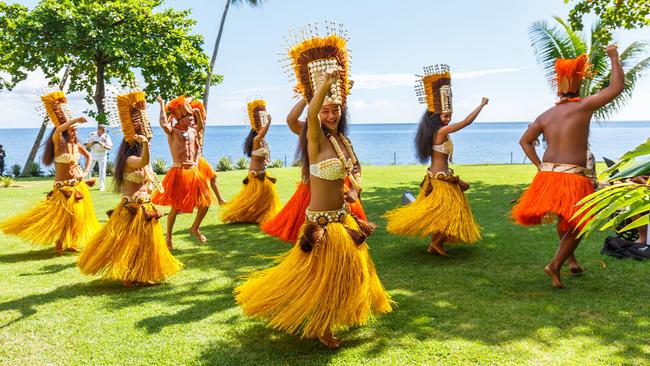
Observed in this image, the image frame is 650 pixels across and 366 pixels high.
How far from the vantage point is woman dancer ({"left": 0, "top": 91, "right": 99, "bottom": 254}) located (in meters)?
5.70

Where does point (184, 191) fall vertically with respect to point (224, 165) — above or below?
above

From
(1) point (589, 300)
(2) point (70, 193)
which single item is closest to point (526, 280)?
(1) point (589, 300)

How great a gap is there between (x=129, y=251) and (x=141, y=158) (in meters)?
0.84

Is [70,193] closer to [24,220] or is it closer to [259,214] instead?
[24,220]

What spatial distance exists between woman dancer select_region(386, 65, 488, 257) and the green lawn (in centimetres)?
34

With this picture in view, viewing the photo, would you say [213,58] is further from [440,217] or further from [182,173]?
[440,217]

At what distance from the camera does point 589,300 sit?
4.02 metres

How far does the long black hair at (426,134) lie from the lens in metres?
5.44

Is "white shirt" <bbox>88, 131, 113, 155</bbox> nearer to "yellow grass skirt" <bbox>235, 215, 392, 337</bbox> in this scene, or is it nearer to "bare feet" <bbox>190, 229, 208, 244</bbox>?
"bare feet" <bbox>190, 229, 208, 244</bbox>

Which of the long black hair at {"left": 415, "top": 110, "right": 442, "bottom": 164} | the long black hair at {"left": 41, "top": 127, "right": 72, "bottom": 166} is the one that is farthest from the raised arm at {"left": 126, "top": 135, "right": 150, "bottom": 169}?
the long black hair at {"left": 415, "top": 110, "right": 442, "bottom": 164}

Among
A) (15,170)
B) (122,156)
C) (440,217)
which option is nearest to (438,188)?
(440,217)

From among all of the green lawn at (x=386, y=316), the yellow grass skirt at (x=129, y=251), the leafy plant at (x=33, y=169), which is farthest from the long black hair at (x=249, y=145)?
the leafy plant at (x=33, y=169)

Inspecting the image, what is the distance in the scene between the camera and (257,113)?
26.2 ft

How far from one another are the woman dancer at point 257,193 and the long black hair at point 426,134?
2.80 metres
